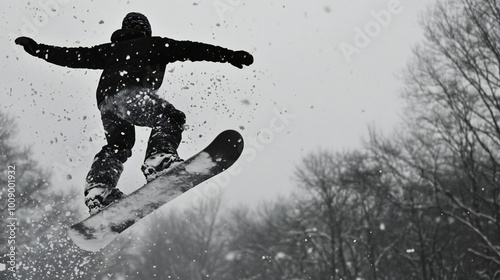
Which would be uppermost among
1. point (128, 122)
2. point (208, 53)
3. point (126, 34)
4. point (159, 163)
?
point (126, 34)

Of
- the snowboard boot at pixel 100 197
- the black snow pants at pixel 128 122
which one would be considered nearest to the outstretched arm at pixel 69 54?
the black snow pants at pixel 128 122

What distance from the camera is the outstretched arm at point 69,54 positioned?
4.13 meters

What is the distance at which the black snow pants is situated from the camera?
364cm

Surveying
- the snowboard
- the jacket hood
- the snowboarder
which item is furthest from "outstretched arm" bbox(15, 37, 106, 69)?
the snowboard

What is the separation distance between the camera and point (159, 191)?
144 inches

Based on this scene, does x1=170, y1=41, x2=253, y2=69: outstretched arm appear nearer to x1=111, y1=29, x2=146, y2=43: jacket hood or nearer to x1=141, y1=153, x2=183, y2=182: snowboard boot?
x1=111, y1=29, x2=146, y2=43: jacket hood

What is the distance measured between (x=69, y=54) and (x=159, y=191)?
4.97ft

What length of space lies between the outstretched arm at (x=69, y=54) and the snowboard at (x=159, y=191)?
1.28 m

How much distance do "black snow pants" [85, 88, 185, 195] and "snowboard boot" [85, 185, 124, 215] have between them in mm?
52

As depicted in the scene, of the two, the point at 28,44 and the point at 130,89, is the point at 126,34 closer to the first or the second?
the point at 130,89

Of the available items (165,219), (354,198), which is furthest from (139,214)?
(165,219)

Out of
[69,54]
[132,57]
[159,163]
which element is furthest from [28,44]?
[159,163]

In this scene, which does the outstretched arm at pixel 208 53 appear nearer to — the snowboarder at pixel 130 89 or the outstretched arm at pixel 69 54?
the snowboarder at pixel 130 89

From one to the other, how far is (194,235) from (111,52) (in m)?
29.1
